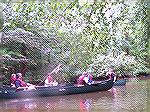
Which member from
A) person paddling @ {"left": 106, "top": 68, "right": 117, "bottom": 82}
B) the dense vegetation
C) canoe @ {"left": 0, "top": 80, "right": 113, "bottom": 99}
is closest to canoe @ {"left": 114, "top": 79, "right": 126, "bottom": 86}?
person paddling @ {"left": 106, "top": 68, "right": 117, "bottom": 82}

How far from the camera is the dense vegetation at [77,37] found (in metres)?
3.67

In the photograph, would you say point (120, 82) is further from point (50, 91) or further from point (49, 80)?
point (50, 91)

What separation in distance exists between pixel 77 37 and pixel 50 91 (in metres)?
0.79

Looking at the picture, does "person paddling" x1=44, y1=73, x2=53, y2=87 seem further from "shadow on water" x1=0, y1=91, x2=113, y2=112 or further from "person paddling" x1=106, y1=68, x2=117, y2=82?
"person paddling" x1=106, y1=68, x2=117, y2=82

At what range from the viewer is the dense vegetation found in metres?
3.67

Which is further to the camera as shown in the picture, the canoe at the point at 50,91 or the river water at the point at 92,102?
the canoe at the point at 50,91

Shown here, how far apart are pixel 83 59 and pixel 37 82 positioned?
606 millimetres

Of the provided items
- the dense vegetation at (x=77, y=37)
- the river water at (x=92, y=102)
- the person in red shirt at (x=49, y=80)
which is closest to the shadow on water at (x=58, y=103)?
the river water at (x=92, y=102)

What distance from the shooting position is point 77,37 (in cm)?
392

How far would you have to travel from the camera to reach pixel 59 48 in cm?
389

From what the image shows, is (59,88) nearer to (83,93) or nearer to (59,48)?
(83,93)

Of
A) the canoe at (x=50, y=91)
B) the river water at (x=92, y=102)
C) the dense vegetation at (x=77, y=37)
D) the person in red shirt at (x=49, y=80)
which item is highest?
the dense vegetation at (x=77, y=37)

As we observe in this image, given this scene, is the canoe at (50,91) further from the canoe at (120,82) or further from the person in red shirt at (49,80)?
the canoe at (120,82)

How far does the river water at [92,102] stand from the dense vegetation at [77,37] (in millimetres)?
397
